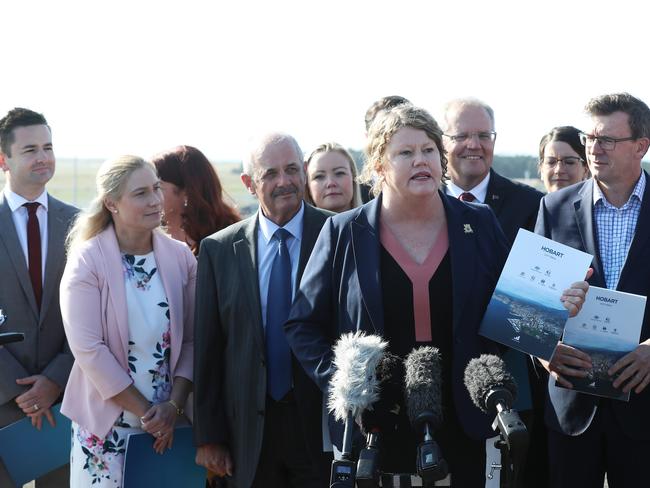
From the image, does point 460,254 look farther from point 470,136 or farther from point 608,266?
point 470,136

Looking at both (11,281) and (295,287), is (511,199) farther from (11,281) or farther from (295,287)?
(11,281)

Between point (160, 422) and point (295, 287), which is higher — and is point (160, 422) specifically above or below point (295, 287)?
below

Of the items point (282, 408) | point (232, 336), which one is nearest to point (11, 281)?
point (232, 336)

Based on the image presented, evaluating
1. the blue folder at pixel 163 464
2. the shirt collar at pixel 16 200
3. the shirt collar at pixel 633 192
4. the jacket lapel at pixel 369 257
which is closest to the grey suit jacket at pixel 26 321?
the shirt collar at pixel 16 200

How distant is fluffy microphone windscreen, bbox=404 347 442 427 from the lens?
3.10m

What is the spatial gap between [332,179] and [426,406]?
3.45 meters

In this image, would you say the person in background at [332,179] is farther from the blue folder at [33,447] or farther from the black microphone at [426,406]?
the black microphone at [426,406]

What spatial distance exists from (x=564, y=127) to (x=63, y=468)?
16.4ft

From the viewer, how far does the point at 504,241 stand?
4211mm

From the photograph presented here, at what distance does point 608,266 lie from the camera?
185 inches

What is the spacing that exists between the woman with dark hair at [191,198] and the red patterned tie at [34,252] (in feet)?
3.06

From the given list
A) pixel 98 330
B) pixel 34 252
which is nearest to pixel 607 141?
pixel 98 330

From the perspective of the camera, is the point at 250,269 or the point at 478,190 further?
the point at 478,190

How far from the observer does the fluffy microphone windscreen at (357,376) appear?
3.13 m
